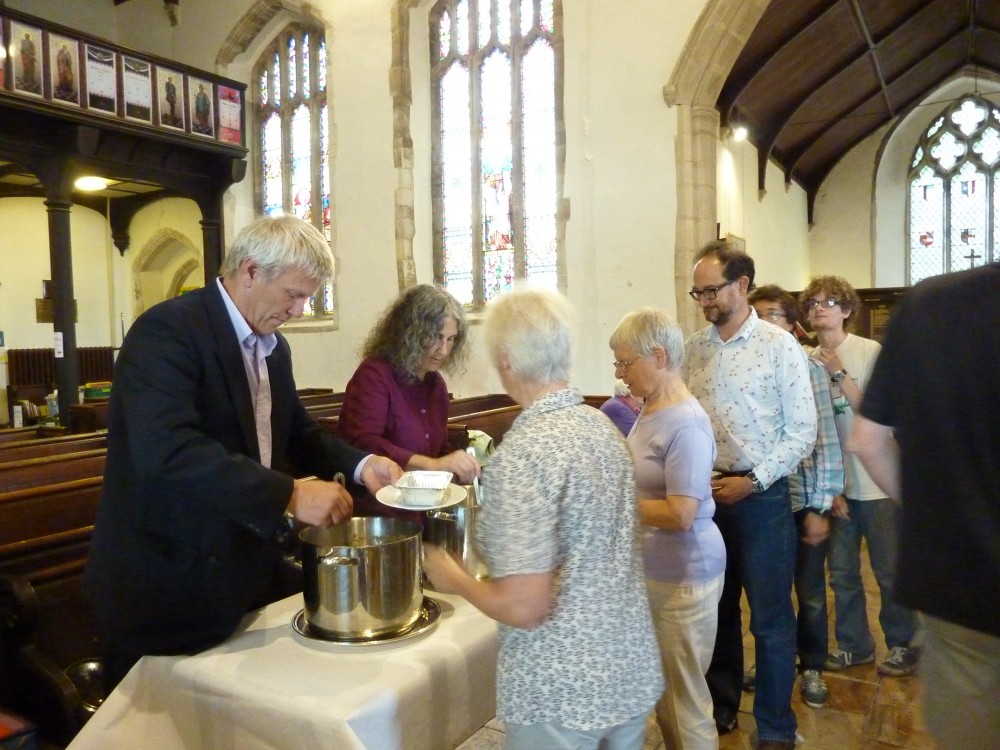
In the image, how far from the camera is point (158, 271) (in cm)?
1205

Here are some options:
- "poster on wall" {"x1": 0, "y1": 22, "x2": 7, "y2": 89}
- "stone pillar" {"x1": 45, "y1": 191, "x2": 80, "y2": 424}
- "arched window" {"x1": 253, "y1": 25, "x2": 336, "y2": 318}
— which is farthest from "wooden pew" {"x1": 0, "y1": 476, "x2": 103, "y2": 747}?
"arched window" {"x1": 253, "y1": 25, "x2": 336, "y2": 318}

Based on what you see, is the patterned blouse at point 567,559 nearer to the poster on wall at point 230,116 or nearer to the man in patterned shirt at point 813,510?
the man in patterned shirt at point 813,510

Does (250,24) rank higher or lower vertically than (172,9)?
lower

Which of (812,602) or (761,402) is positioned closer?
(761,402)

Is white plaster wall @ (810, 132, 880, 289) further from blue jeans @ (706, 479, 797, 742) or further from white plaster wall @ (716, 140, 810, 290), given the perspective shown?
blue jeans @ (706, 479, 797, 742)

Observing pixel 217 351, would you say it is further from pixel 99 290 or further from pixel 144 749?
pixel 99 290

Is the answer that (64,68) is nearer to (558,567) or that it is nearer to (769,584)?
(769,584)

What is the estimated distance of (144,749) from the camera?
147 cm

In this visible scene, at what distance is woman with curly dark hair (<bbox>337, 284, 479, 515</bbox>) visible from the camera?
2309mm

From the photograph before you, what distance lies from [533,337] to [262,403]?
77 centimetres

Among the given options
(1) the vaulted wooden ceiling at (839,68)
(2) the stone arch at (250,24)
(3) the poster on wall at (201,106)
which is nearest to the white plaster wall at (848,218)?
(1) the vaulted wooden ceiling at (839,68)

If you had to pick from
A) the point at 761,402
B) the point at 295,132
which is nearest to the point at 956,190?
the point at 295,132

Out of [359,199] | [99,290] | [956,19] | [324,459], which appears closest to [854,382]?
[324,459]

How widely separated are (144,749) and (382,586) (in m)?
0.55
